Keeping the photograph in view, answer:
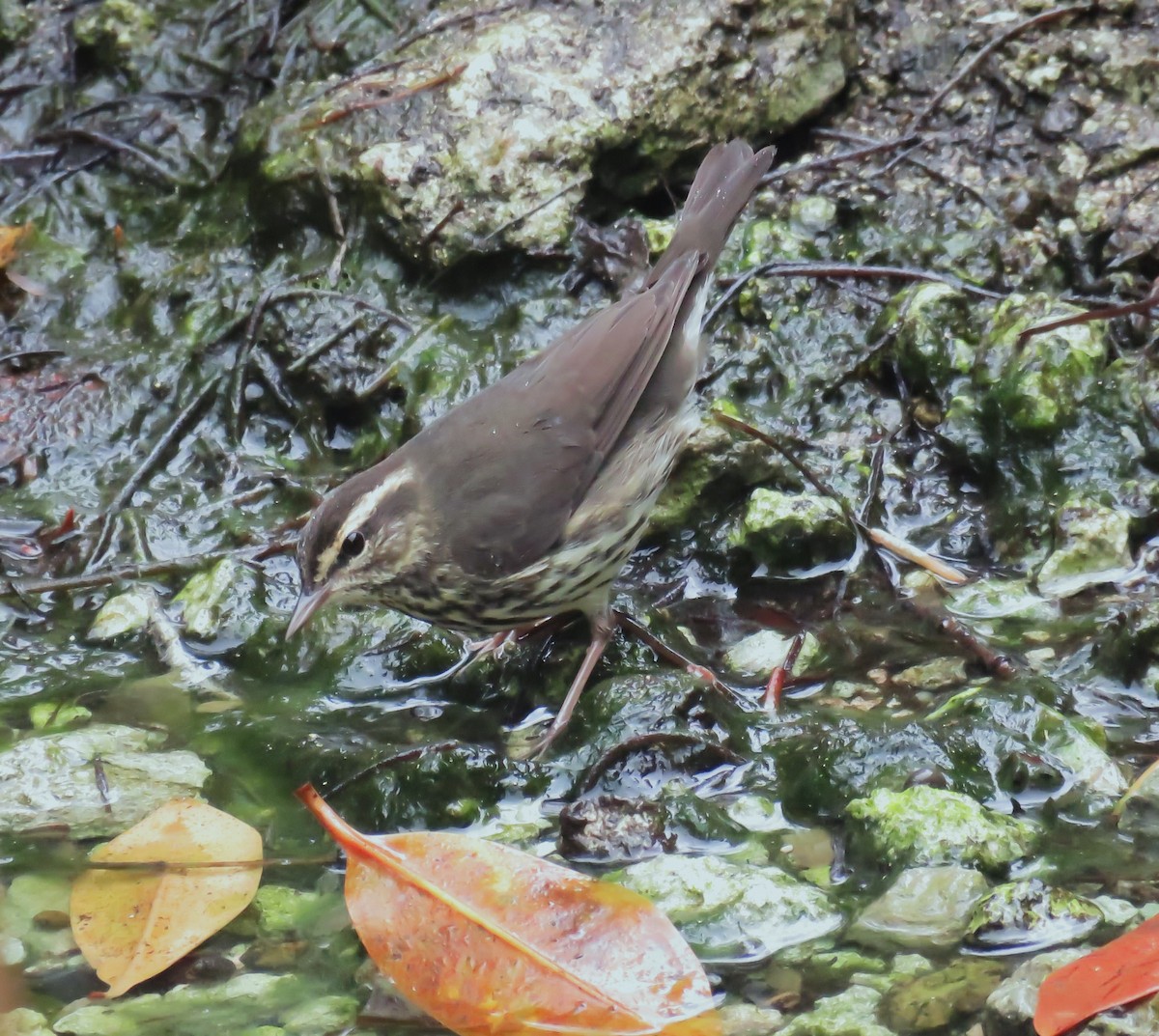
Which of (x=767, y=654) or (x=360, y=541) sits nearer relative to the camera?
(x=360, y=541)

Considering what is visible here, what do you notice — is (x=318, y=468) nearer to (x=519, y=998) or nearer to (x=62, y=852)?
(x=62, y=852)

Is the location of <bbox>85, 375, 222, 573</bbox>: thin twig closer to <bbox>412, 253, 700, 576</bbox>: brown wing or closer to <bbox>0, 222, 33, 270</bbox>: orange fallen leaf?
<bbox>0, 222, 33, 270</bbox>: orange fallen leaf

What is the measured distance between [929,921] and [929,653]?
3.85 ft

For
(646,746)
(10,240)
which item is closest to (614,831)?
(646,746)

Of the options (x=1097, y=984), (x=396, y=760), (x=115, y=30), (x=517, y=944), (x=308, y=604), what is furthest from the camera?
(x=115, y=30)

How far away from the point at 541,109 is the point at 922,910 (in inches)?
136

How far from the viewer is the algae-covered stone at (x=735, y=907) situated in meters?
3.33

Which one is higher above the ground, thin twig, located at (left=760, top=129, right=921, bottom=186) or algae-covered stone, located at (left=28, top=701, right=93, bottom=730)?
thin twig, located at (left=760, top=129, right=921, bottom=186)

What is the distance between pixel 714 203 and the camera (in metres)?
4.84

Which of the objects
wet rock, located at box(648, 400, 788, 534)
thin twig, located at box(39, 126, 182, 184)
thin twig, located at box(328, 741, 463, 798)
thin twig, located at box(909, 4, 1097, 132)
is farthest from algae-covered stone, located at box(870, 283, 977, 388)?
thin twig, located at box(39, 126, 182, 184)

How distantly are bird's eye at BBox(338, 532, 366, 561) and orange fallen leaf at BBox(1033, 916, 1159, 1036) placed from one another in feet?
7.28

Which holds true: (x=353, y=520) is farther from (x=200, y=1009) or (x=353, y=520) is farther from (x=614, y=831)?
(x=200, y=1009)

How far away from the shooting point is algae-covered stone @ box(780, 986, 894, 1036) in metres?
3.00

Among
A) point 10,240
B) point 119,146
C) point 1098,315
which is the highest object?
point 119,146
